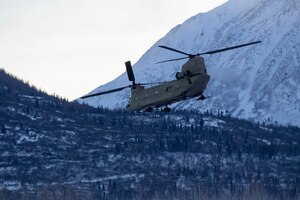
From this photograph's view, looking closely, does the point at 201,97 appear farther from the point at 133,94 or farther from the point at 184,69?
the point at 133,94

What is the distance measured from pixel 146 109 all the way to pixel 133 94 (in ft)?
14.8

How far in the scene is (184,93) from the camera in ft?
345

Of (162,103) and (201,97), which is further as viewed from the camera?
(162,103)

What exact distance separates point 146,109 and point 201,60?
10.2m

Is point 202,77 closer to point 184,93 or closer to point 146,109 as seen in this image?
point 184,93

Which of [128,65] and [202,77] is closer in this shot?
[202,77]

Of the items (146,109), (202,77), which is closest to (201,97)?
(202,77)

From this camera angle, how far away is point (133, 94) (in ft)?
375

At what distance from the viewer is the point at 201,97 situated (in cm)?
10200

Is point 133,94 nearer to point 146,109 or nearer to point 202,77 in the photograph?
point 146,109

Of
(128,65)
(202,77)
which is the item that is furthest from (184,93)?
(128,65)

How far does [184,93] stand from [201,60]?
4.70m

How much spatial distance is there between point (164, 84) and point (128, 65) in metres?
6.28

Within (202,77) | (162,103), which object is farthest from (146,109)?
(202,77)
